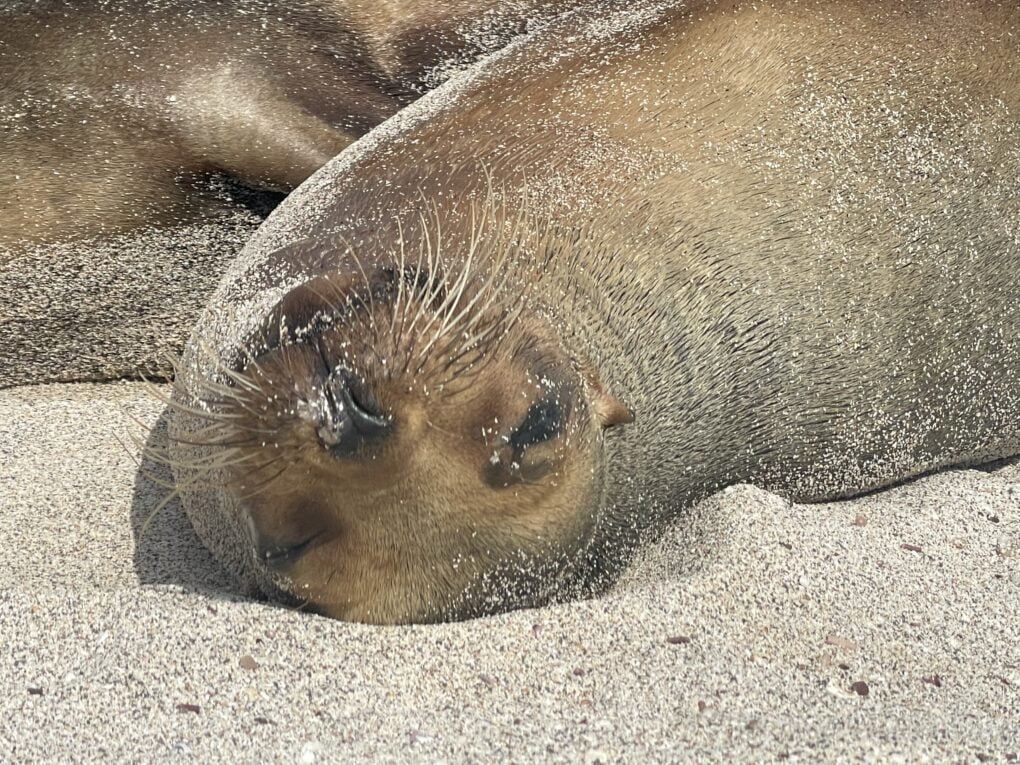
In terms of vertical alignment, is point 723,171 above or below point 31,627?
above

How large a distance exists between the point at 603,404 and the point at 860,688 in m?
0.72

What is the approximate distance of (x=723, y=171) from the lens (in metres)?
3.24

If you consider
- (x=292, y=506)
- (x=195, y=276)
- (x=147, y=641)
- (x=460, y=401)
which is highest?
(x=460, y=401)

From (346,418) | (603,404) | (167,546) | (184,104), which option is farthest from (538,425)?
(184,104)

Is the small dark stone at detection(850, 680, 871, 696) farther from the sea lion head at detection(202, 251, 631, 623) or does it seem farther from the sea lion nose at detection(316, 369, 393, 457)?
the sea lion nose at detection(316, 369, 393, 457)

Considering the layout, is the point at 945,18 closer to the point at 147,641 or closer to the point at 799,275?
the point at 799,275

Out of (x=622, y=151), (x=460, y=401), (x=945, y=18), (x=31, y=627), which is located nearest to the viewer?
(x=460, y=401)

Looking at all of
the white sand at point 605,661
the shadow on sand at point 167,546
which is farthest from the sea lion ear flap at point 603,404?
the shadow on sand at point 167,546

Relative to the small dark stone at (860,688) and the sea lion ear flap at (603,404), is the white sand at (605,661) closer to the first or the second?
the small dark stone at (860,688)

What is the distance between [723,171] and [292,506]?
4.14 ft

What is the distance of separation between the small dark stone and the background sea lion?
2.16 m

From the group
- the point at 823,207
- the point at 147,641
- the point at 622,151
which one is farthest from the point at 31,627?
the point at 823,207

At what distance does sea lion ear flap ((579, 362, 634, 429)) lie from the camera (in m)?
2.85

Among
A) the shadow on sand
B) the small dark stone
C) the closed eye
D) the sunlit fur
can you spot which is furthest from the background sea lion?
the small dark stone
